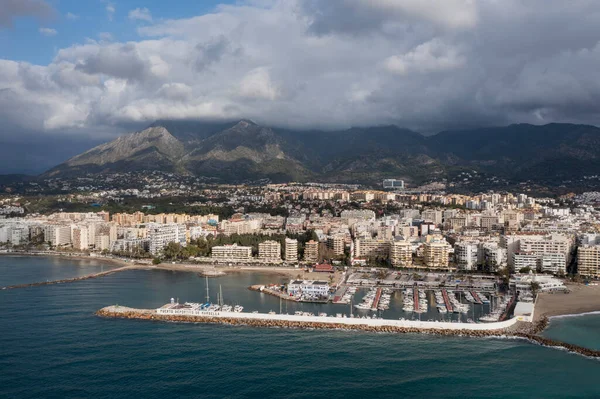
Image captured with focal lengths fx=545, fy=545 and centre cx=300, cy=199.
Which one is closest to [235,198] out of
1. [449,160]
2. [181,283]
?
[181,283]

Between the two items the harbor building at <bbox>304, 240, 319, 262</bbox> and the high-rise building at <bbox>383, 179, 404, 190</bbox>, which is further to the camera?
the high-rise building at <bbox>383, 179, 404, 190</bbox>

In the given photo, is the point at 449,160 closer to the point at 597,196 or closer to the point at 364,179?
the point at 364,179

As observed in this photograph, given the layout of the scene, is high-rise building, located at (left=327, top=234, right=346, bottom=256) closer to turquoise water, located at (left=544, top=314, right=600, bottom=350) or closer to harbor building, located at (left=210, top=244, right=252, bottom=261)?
harbor building, located at (left=210, top=244, right=252, bottom=261)

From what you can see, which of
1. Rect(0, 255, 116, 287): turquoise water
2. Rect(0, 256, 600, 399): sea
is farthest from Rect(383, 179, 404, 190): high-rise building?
Rect(0, 256, 600, 399): sea

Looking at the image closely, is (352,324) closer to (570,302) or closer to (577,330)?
(577,330)

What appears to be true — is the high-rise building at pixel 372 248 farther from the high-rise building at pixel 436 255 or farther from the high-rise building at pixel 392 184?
the high-rise building at pixel 392 184

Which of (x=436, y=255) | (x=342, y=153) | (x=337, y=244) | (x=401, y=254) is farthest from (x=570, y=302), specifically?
(x=342, y=153)

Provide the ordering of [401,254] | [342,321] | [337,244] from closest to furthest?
[342,321], [401,254], [337,244]

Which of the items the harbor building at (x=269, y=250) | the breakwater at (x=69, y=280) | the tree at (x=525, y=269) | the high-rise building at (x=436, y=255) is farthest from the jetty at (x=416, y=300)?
the breakwater at (x=69, y=280)
